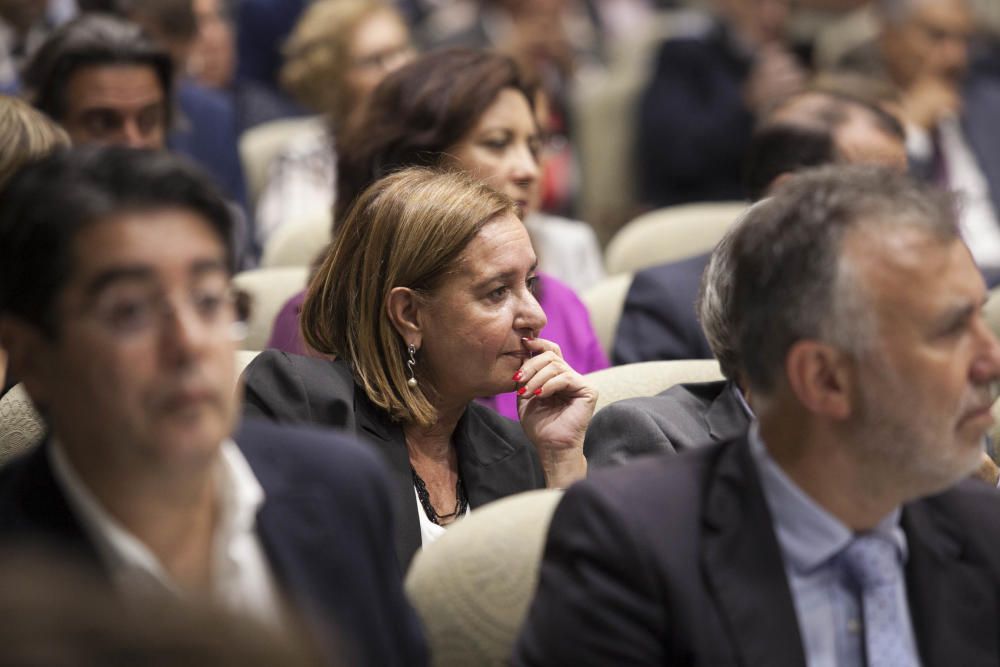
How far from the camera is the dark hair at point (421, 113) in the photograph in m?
2.94

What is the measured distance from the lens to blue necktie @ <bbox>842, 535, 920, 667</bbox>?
60.9 inches

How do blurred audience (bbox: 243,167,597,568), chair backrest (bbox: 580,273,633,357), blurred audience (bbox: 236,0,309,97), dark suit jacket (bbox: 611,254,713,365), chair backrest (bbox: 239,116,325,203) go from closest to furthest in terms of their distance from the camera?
blurred audience (bbox: 243,167,597,568)
dark suit jacket (bbox: 611,254,713,365)
chair backrest (bbox: 580,273,633,357)
chair backrest (bbox: 239,116,325,203)
blurred audience (bbox: 236,0,309,97)

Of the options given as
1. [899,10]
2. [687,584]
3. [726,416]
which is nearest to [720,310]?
Result: [726,416]

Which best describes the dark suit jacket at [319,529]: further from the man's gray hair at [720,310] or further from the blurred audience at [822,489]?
the man's gray hair at [720,310]

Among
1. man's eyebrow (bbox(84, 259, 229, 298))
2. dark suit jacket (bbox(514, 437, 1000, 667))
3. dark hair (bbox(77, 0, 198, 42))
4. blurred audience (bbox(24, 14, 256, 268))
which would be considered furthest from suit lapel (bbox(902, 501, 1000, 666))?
dark hair (bbox(77, 0, 198, 42))

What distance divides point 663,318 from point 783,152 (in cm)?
58

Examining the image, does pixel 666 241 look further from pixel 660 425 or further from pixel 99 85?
pixel 660 425

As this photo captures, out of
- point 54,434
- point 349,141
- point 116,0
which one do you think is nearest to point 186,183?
point 54,434

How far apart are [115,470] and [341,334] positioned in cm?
89

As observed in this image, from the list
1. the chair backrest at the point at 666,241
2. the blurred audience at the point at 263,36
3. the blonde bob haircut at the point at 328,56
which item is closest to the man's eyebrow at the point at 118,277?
the chair backrest at the point at 666,241

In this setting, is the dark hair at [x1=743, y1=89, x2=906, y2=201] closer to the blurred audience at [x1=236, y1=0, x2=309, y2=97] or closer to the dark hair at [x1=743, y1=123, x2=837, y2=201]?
the dark hair at [x1=743, y1=123, x2=837, y2=201]

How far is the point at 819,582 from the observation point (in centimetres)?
157

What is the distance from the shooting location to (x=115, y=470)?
4.44 feet

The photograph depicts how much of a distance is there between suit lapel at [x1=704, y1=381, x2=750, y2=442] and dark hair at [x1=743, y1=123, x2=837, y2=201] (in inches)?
44.6
